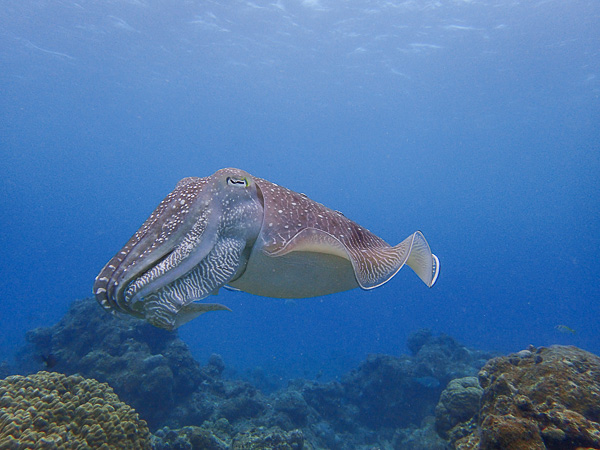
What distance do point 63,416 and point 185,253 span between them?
3336 mm

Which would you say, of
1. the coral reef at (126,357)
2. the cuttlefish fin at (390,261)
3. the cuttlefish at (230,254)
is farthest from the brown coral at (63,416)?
the coral reef at (126,357)

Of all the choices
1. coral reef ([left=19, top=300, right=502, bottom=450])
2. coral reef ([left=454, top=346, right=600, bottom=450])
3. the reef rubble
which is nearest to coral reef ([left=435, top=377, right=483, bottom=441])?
the reef rubble

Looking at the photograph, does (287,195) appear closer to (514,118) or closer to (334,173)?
(514,118)

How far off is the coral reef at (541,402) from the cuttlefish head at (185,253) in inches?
118

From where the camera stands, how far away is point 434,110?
171ft

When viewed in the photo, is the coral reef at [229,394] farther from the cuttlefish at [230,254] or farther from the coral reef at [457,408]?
the cuttlefish at [230,254]

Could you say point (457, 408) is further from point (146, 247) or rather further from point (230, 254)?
point (146, 247)

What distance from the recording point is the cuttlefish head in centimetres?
240

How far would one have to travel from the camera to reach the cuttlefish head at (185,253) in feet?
7.88

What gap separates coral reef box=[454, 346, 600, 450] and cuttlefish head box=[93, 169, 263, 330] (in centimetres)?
299

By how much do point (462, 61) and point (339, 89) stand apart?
17444 millimetres

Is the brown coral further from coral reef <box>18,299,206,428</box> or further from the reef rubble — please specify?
coral reef <box>18,299,206,428</box>

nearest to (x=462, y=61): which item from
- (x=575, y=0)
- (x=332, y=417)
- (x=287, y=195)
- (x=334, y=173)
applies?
(x=575, y=0)

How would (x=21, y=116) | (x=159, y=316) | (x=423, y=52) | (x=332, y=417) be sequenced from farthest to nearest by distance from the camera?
1. (x=21, y=116)
2. (x=423, y=52)
3. (x=332, y=417)
4. (x=159, y=316)
